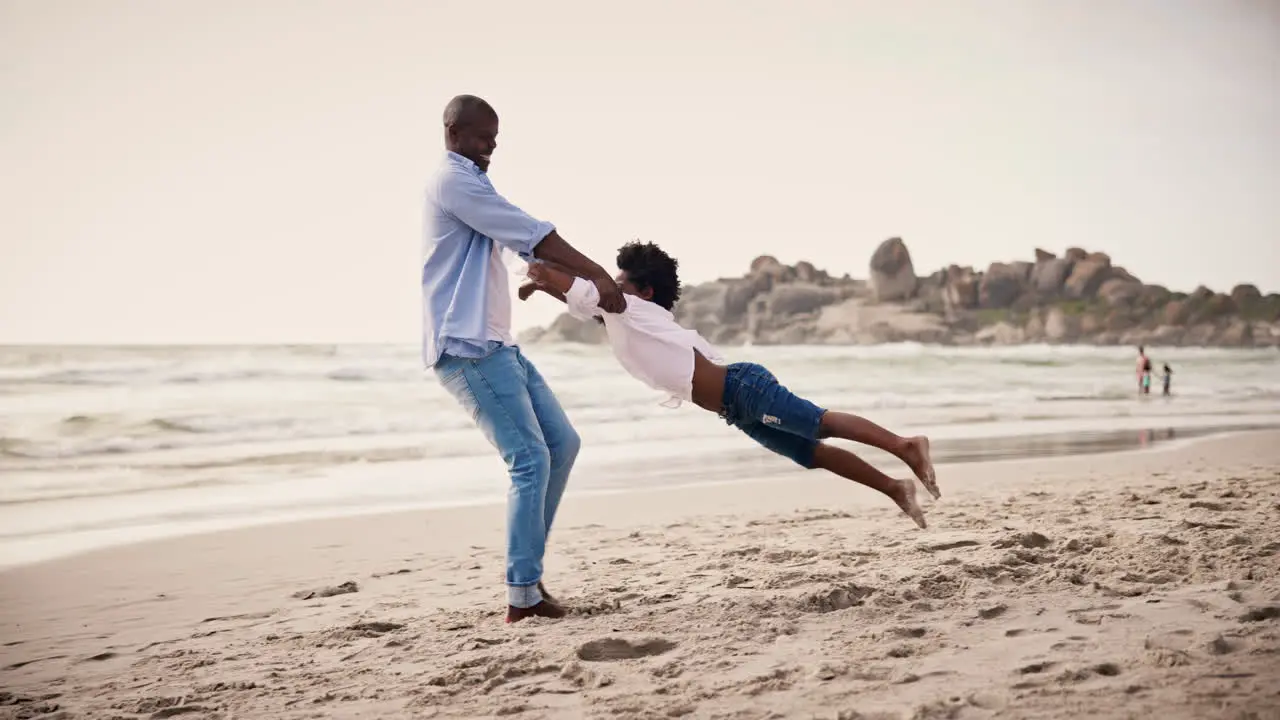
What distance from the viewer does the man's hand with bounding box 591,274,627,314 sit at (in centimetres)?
347

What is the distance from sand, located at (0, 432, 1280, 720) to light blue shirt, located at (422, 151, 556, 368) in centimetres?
103

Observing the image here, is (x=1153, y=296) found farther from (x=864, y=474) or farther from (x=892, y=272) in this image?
(x=864, y=474)


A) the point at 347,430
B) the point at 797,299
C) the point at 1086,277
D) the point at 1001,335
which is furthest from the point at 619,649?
the point at 1086,277

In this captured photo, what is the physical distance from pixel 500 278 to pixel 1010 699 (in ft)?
7.05

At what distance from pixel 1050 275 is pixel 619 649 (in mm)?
73772

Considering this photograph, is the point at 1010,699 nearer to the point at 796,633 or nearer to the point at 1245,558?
the point at 796,633

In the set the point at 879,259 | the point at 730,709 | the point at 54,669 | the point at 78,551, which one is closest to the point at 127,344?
the point at 78,551

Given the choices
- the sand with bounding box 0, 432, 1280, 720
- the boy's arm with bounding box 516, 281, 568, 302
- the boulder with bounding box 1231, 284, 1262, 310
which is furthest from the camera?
the boulder with bounding box 1231, 284, 1262, 310

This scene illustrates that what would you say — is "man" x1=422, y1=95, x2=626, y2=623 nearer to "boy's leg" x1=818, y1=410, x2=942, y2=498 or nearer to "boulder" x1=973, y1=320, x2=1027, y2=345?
"boy's leg" x1=818, y1=410, x2=942, y2=498

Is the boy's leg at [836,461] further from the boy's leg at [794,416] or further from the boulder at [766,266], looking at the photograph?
the boulder at [766,266]

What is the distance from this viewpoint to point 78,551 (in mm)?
5523

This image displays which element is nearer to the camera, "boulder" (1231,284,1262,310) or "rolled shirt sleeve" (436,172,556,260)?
"rolled shirt sleeve" (436,172,556,260)

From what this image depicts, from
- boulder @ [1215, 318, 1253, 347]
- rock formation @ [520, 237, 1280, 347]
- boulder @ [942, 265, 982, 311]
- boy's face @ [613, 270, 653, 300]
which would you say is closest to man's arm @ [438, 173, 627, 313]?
boy's face @ [613, 270, 653, 300]

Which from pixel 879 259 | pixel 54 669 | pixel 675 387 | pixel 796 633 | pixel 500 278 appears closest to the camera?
pixel 796 633
